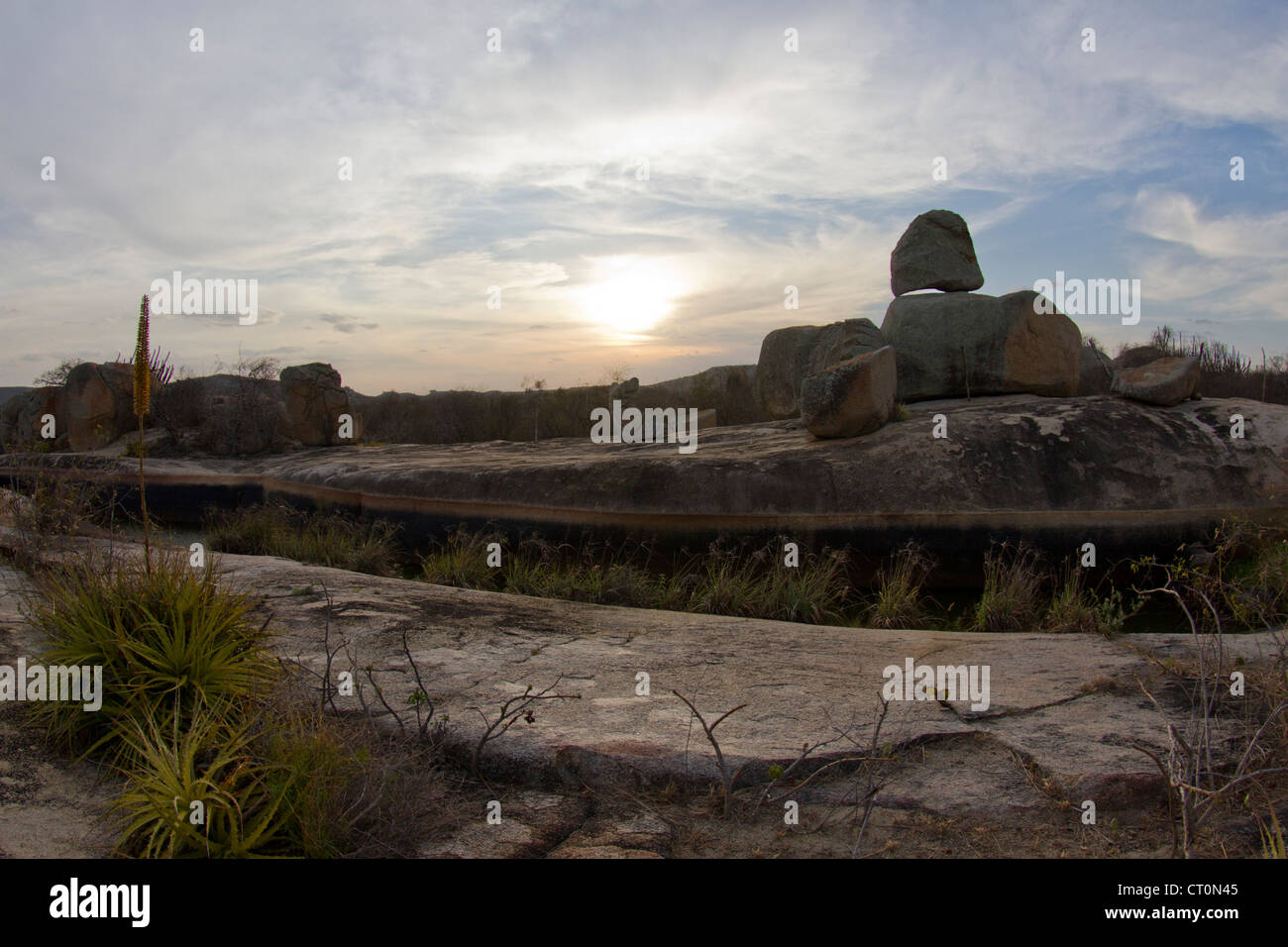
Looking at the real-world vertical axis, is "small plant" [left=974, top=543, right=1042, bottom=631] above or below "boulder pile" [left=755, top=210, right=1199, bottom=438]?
below

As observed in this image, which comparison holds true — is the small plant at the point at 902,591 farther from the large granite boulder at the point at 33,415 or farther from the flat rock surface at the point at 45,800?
the large granite boulder at the point at 33,415

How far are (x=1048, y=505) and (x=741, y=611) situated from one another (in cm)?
252

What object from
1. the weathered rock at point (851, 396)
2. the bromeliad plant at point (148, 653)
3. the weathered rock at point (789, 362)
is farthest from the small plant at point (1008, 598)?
the bromeliad plant at point (148, 653)

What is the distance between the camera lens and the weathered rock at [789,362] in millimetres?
9594

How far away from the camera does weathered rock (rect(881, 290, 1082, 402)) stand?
863 cm

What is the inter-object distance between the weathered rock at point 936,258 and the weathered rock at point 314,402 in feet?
29.3

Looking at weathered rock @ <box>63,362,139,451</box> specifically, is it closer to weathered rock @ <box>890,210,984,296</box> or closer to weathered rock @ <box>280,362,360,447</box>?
weathered rock @ <box>280,362,360,447</box>

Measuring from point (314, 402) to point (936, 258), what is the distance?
9614 millimetres

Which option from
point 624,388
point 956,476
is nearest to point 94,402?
point 624,388

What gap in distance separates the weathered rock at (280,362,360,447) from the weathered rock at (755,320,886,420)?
7343 millimetres

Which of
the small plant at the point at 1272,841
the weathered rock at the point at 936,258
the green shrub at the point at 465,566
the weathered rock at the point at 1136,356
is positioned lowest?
the small plant at the point at 1272,841

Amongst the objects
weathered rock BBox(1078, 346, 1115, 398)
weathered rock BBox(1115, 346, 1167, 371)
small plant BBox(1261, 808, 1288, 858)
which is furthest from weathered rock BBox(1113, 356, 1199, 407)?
small plant BBox(1261, 808, 1288, 858)

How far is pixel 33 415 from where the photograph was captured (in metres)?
17.8

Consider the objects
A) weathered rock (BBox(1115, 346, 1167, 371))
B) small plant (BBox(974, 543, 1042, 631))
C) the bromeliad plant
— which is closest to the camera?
the bromeliad plant
